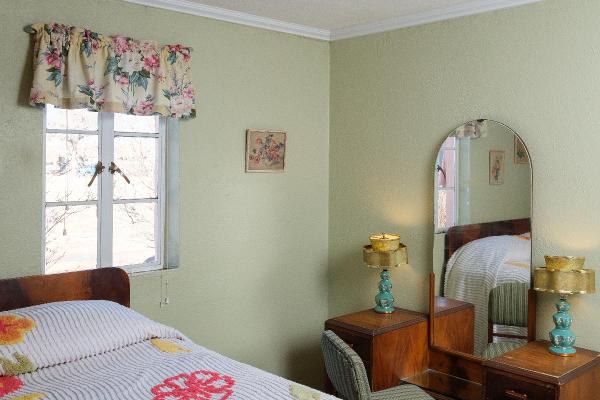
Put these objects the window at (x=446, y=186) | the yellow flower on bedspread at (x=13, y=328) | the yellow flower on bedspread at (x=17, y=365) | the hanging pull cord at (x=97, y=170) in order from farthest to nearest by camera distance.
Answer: the window at (x=446, y=186), the hanging pull cord at (x=97, y=170), the yellow flower on bedspread at (x=13, y=328), the yellow flower on bedspread at (x=17, y=365)

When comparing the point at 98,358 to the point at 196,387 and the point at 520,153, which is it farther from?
the point at 520,153

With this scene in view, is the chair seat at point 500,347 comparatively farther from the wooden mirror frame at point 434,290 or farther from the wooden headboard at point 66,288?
the wooden headboard at point 66,288

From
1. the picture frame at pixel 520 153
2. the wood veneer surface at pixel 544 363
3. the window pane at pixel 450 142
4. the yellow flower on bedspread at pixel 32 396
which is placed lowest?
the wood veneer surface at pixel 544 363

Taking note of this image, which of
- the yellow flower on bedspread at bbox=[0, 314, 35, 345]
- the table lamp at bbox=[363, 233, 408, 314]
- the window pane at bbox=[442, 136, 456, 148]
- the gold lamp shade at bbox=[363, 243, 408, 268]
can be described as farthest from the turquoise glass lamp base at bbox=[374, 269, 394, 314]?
the yellow flower on bedspread at bbox=[0, 314, 35, 345]

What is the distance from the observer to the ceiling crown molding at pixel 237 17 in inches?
143

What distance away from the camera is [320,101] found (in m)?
4.54

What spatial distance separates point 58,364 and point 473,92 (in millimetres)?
2665

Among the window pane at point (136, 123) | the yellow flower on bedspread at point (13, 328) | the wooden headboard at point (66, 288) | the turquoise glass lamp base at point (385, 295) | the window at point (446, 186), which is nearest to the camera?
the yellow flower on bedspread at point (13, 328)

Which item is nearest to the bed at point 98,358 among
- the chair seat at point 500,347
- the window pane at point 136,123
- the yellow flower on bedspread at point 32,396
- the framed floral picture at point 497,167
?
the yellow flower on bedspread at point 32,396

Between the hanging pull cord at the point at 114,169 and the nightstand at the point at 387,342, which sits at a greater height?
the hanging pull cord at the point at 114,169

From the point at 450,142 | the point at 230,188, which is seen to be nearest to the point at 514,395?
the point at 450,142

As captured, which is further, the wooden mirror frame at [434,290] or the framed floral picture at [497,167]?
the framed floral picture at [497,167]

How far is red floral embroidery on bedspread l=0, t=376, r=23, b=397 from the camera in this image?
236 cm

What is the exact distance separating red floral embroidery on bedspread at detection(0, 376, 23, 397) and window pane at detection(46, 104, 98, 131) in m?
1.39
